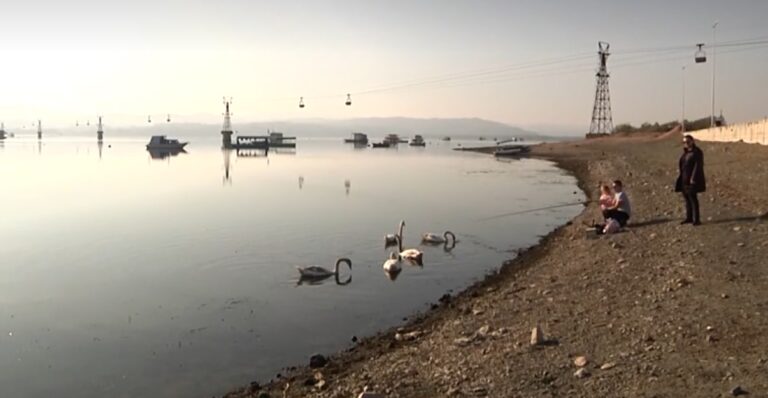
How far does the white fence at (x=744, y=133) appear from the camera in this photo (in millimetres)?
40978

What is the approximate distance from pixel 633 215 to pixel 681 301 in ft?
36.1

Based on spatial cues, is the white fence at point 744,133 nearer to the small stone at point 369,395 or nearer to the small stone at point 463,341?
the small stone at point 463,341

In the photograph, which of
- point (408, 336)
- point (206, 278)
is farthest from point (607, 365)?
point (206, 278)

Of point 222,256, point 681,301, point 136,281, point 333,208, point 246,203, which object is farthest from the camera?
point 246,203

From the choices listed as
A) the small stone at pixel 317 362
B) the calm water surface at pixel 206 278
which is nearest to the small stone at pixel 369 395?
the small stone at pixel 317 362

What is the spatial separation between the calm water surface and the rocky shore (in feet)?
4.74

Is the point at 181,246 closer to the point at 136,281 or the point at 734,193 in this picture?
the point at 136,281

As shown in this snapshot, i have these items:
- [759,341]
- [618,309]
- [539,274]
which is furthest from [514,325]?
[539,274]

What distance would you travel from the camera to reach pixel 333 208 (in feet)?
111

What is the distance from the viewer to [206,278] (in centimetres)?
1786

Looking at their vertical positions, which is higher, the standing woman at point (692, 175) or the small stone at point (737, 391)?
the standing woman at point (692, 175)

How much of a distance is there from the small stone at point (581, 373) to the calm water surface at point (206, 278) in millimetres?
4851

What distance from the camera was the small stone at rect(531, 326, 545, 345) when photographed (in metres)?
9.19

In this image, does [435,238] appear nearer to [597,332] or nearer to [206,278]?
[206,278]
